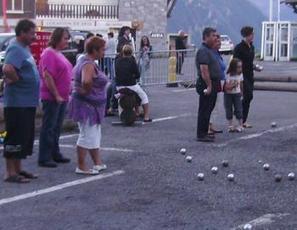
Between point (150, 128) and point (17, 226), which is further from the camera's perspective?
point (150, 128)

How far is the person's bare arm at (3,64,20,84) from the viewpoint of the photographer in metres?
10.5

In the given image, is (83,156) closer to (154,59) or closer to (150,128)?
(150,128)

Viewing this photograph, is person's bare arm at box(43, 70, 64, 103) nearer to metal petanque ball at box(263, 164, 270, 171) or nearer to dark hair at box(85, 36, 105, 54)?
dark hair at box(85, 36, 105, 54)

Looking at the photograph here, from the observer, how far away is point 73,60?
62.2 feet

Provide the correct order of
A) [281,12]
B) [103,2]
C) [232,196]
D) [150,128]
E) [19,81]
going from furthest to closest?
[103,2] → [281,12] → [150,128] → [19,81] → [232,196]

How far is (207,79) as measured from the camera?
1385 centimetres

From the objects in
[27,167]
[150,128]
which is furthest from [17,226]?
[150,128]

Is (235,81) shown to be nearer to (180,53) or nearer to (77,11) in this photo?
(180,53)

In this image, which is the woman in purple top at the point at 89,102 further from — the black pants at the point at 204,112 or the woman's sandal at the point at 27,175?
the black pants at the point at 204,112

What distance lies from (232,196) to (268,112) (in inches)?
360

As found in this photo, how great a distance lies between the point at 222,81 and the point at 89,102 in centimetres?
391

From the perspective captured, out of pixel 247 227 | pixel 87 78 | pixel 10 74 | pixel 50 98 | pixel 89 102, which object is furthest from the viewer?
pixel 50 98

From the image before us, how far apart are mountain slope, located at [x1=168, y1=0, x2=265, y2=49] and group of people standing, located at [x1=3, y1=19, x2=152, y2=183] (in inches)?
2311

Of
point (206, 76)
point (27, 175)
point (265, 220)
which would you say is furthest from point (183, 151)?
point (265, 220)
